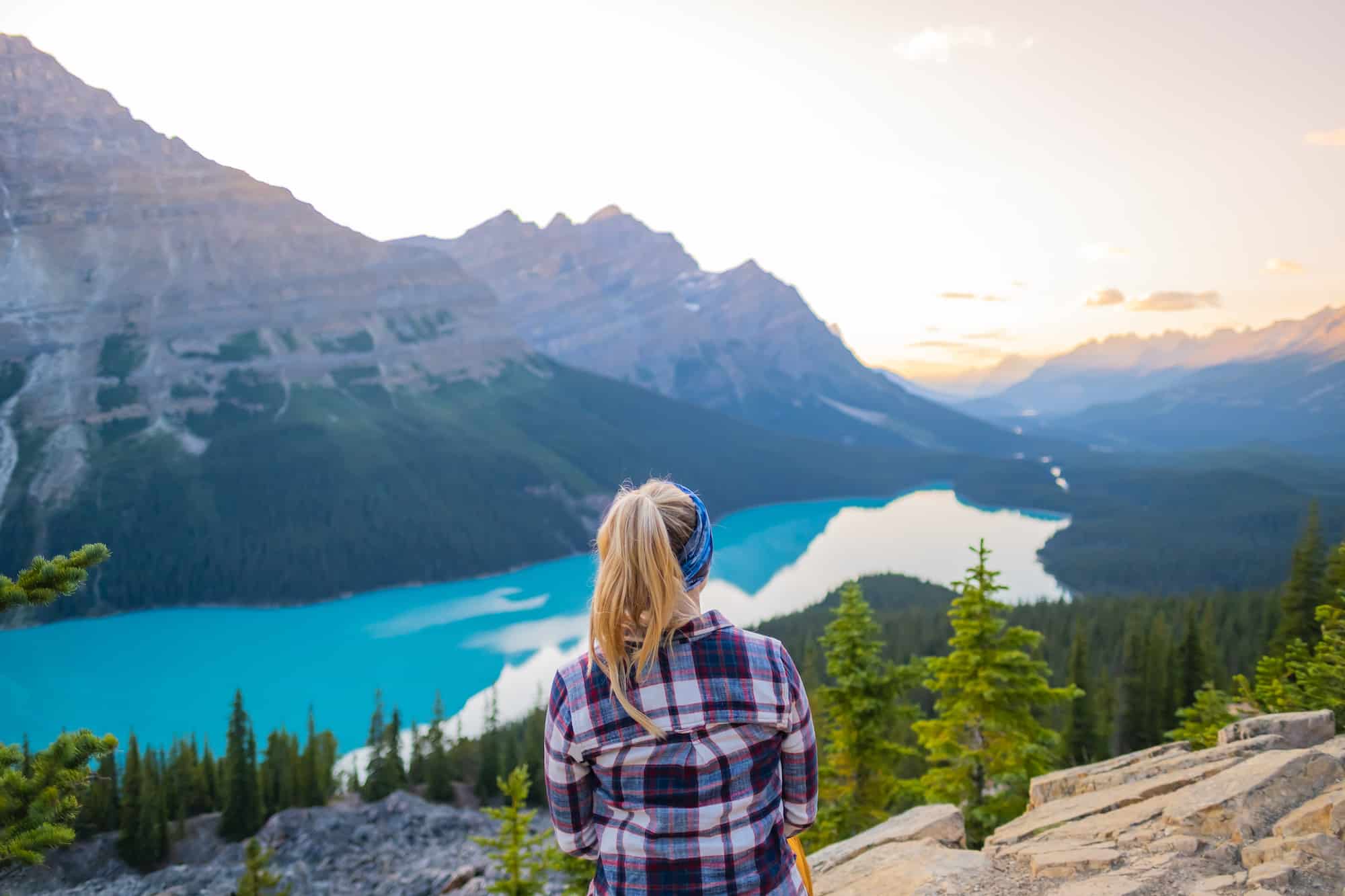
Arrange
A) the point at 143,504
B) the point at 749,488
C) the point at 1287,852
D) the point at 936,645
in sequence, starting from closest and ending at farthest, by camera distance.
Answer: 1. the point at 1287,852
2. the point at 936,645
3. the point at 143,504
4. the point at 749,488

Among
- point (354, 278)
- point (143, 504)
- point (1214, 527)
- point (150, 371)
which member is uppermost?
point (354, 278)

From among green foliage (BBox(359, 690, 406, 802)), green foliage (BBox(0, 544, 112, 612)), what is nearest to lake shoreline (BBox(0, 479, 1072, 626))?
green foliage (BBox(359, 690, 406, 802))

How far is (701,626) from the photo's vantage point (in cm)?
230

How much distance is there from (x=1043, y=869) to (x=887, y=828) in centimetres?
197

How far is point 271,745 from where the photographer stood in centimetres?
3644

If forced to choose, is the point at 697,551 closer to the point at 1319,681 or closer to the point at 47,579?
the point at 47,579

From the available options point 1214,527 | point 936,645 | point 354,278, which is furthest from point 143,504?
point 1214,527

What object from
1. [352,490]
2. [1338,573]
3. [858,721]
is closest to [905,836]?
[858,721]

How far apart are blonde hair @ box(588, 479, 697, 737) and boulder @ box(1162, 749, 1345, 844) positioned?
15.4 ft

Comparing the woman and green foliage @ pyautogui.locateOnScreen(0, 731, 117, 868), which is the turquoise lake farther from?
the woman

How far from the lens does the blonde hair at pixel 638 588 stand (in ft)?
7.04

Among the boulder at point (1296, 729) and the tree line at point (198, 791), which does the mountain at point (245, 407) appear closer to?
the tree line at point (198, 791)

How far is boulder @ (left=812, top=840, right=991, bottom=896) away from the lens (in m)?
5.23

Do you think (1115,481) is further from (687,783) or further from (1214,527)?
(687,783)
